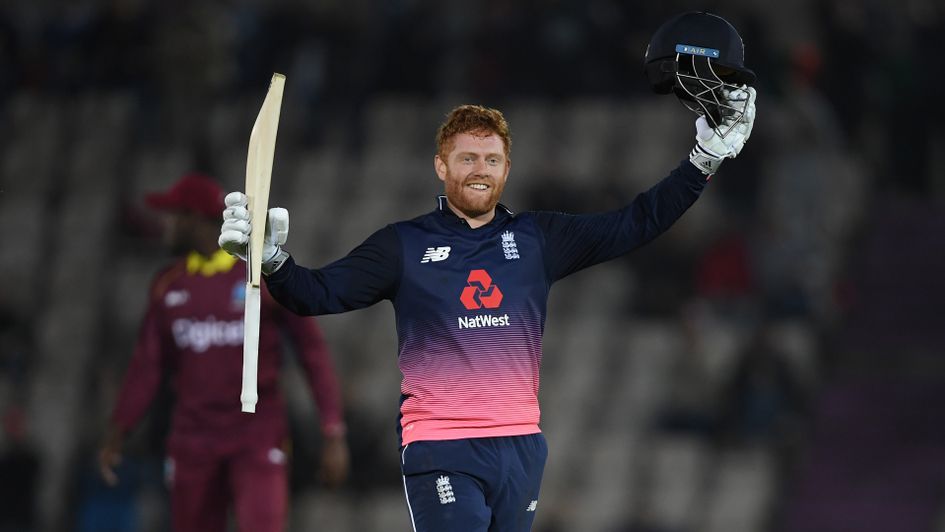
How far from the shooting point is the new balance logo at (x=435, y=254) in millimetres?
6723

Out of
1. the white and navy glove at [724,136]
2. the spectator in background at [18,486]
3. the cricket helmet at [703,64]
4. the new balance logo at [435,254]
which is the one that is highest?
the cricket helmet at [703,64]

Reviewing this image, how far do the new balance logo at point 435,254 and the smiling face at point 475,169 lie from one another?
0.65 feet

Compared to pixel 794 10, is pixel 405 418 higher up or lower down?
lower down

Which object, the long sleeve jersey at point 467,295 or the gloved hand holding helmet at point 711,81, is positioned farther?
the gloved hand holding helmet at point 711,81

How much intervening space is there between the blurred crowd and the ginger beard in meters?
7.43

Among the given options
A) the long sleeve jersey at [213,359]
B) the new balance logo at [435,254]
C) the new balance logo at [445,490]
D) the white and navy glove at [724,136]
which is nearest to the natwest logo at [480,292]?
the new balance logo at [435,254]

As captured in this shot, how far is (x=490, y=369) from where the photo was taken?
21.9 feet

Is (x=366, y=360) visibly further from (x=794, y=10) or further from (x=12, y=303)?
(x=794, y=10)

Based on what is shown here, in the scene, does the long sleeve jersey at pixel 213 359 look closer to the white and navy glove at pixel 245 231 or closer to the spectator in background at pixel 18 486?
the white and navy glove at pixel 245 231

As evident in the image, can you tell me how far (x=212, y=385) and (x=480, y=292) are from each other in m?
2.58

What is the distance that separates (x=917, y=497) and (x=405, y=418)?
9.03 m

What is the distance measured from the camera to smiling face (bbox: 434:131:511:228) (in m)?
6.75

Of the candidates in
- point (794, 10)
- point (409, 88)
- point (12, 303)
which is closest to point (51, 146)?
point (12, 303)

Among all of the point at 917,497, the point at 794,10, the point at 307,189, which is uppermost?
the point at 794,10
